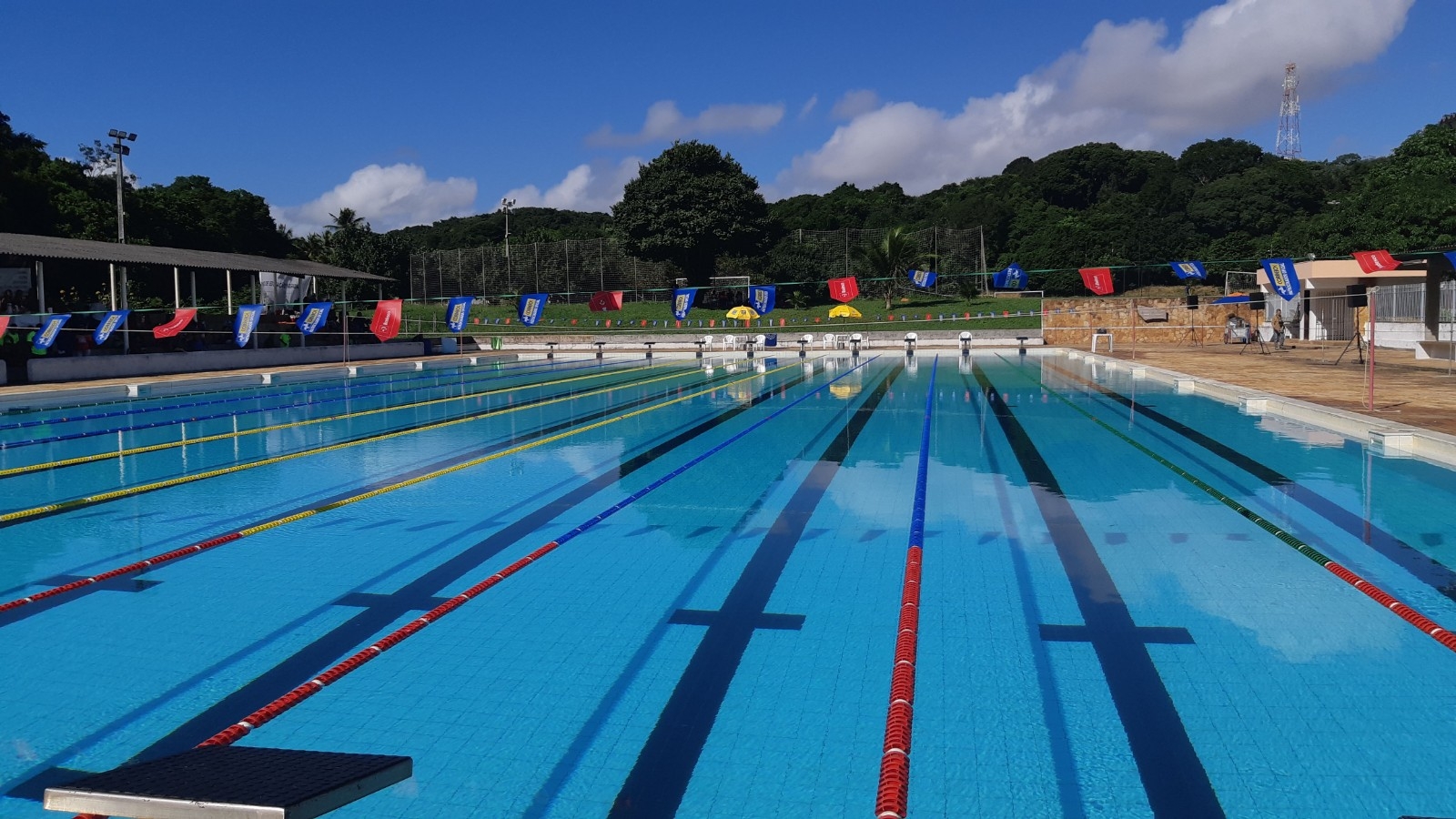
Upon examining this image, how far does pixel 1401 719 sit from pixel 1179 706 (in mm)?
654

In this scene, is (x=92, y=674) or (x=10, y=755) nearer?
(x=10, y=755)

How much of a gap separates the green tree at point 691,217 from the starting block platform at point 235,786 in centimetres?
3613

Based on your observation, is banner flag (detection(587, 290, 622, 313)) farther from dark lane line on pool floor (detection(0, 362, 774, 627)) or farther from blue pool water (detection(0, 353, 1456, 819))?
blue pool water (detection(0, 353, 1456, 819))

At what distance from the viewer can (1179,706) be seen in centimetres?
312

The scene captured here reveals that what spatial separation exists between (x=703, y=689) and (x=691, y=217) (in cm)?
3513

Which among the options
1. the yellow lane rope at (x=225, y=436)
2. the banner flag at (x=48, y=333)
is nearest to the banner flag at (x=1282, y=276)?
the yellow lane rope at (x=225, y=436)

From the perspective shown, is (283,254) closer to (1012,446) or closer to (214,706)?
(1012,446)

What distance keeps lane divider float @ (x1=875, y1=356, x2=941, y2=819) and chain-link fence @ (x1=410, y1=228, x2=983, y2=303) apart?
32553 millimetres

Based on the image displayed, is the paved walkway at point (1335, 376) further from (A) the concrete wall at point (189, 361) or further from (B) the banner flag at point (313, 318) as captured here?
(A) the concrete wall at point (189, 361)

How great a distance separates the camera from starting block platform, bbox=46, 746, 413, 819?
5.50ft

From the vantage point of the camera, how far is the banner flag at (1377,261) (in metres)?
17.1

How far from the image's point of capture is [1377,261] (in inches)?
693

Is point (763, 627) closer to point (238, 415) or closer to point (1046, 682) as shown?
point (1046, 682)

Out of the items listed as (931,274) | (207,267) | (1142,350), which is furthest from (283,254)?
(1142,350)
